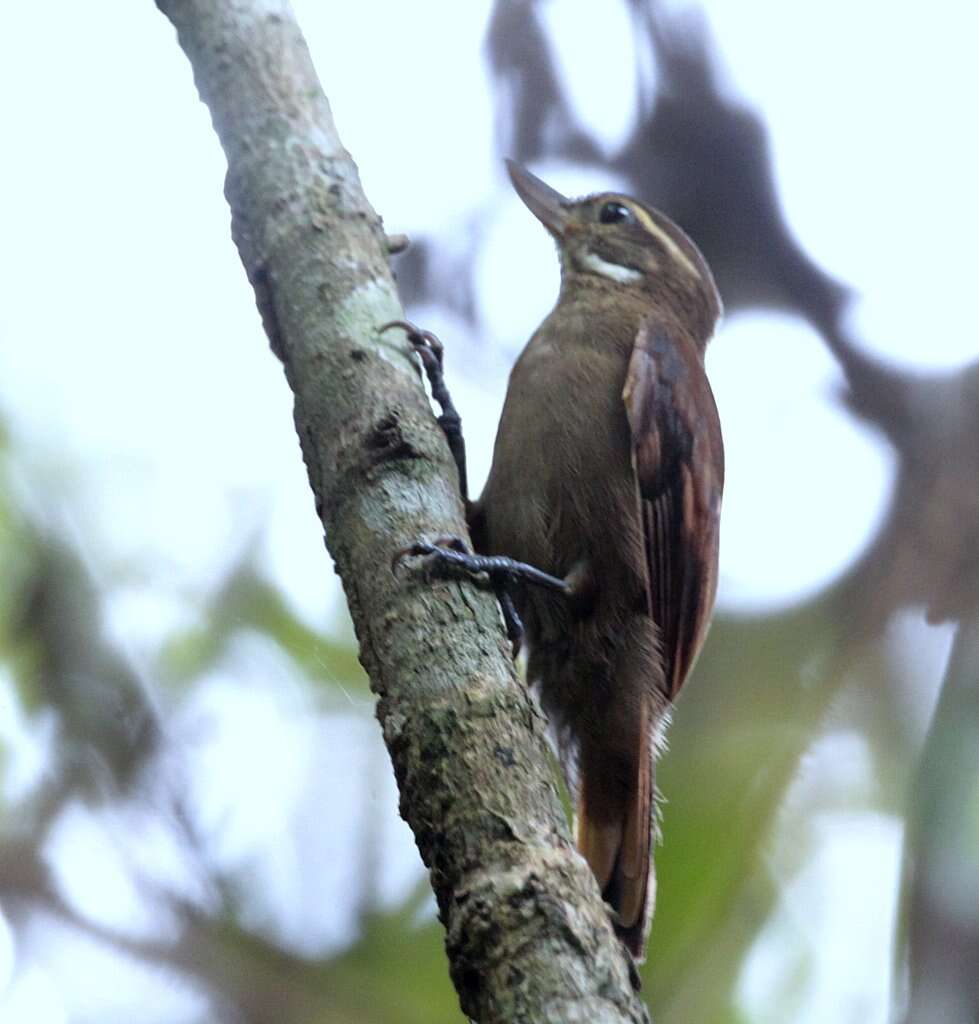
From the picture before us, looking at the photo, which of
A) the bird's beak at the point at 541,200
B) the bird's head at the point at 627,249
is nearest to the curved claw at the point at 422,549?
the bird's head at the point at 627,249

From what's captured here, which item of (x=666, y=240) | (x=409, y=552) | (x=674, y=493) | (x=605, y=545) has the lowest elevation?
(x=409, y=552)

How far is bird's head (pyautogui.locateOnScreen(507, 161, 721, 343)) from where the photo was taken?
3232 mm

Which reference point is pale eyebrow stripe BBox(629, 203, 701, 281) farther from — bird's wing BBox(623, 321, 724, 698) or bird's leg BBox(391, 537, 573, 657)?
bird's leg BBox(391, 537, 573, 657)

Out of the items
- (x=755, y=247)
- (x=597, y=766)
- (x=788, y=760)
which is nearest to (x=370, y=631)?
(x=597, y=766)

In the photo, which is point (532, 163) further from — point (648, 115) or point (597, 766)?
point (597, 766)

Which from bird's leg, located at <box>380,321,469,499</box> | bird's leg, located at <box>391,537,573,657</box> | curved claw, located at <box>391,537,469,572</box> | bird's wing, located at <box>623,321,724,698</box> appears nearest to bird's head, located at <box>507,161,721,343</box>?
bird's wing, located at <box>623,321,724,698</box>

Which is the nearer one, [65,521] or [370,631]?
[370,631]

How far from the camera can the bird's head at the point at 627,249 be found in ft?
10.6

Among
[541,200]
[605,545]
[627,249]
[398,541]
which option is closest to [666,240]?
[627,249]

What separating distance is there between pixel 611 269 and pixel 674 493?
755mm

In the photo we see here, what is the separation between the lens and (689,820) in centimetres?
294

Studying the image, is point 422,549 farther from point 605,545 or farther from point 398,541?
point 605,545

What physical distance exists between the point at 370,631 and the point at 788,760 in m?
1.71

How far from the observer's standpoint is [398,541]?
161 cm
